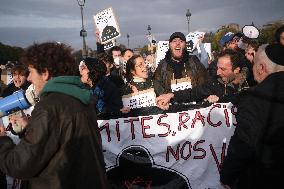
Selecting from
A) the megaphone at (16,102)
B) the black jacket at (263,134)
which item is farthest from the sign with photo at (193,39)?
the megaphone at (16,102)

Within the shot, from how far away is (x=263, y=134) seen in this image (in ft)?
9.18

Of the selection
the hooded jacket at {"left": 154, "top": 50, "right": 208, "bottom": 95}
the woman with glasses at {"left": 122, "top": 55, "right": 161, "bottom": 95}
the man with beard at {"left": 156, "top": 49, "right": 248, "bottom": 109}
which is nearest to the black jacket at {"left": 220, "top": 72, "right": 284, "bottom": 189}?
the man with beard at {"left": 156, "top": 49, "right": 248, "bottom": 109}

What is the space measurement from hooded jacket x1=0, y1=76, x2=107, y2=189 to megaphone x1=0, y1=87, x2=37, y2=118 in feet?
1.26

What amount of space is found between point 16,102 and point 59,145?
0.72 m

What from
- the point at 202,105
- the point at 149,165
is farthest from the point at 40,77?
the point at 202,105

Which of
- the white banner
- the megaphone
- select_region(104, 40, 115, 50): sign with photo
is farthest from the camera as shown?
select_region(104, 40, 115, 50): sign with photo

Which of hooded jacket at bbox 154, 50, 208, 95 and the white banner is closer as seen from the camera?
the white banner

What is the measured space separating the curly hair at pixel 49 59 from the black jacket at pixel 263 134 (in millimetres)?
1425

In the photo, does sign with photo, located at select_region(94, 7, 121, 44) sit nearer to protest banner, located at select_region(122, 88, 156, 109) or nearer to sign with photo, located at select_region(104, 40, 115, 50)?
sign with photo, located at select_region(104, 40, 115, 50)

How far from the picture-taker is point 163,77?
246 inches

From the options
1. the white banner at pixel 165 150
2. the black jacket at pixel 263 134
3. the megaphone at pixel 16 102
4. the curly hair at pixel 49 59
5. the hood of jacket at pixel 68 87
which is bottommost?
the white banner at pixel 165 150

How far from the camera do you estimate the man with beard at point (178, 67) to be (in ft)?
19.9

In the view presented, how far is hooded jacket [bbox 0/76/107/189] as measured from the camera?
2410 millimetres

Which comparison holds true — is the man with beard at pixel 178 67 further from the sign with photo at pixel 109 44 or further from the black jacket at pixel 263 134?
the sign with photo at pixel 109 44
